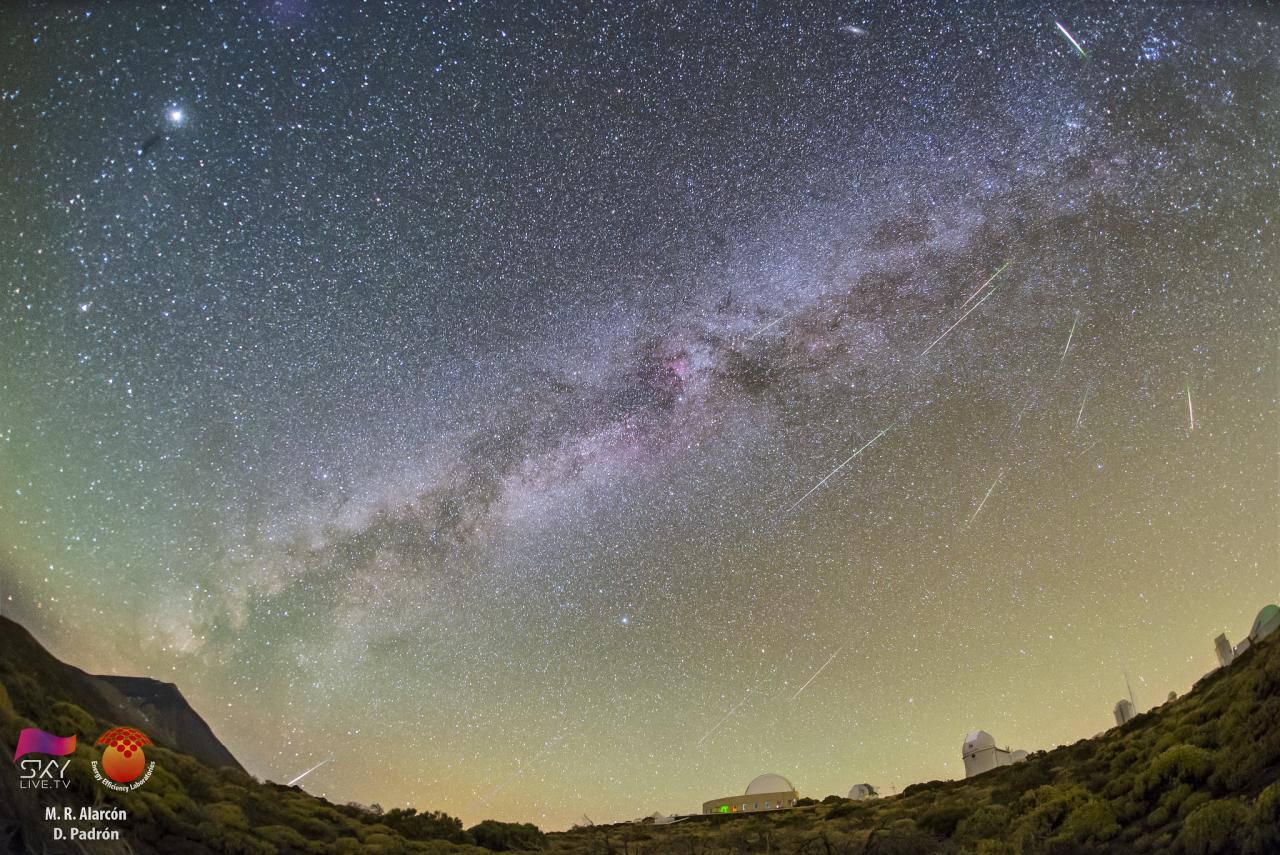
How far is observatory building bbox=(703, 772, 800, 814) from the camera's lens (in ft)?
163

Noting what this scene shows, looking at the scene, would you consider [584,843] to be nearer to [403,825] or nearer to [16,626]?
[403,825]

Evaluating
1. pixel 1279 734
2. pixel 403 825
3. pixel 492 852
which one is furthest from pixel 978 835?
pixel 403 825

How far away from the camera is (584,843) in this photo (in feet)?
106

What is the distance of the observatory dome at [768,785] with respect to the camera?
51750 millimetres

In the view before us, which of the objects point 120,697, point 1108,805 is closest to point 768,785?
point 1108,805

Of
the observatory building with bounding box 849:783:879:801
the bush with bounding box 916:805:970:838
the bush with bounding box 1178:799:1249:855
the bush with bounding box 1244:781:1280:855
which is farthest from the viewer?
the observatory building with bounding box 849:783:879:801

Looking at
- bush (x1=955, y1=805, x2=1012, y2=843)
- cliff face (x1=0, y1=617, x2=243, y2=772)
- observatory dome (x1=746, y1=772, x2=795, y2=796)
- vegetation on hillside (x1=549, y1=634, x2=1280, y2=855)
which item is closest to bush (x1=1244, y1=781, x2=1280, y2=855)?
vegetation on hillside (x1=549, y1=634, x2=1280, y2=855)

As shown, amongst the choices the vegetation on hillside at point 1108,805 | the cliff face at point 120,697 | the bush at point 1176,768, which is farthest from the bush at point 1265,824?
the cliff face at point 120,697

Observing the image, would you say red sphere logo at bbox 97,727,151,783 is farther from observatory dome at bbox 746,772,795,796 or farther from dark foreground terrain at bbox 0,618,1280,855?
observatory dome at bbox 746,772,795,796

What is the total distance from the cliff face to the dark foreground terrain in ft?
0.32

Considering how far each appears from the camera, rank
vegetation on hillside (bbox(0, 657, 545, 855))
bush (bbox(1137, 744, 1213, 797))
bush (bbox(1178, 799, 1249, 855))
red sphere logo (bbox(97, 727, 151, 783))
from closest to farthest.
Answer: bush (bbox(1178, 799, 1249, 855)) → vegetation on hillside (bbox(0, 657, 545, 855)) → bush (bbox(1137, 744, 1213, 797)) → red sphere logo (bbox(97, 727, 151, 783))

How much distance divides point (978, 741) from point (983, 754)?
81 centimetres

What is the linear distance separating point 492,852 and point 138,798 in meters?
13.3

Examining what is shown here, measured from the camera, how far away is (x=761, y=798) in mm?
50906
